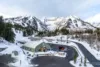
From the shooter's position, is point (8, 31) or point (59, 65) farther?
point (8, 31)

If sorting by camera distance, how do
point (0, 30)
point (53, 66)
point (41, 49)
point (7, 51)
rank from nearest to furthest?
1. point (53, 66)
2. point (7, 51)
3. point (41, 49)
4. point (0, 30)

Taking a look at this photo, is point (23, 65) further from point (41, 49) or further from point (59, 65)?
point (41, 49)

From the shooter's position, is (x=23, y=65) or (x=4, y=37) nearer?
(x=23, y=65)

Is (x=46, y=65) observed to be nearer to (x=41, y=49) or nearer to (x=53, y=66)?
(x=53, y=66)

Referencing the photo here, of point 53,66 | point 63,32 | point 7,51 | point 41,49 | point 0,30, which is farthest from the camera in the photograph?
point 63,32

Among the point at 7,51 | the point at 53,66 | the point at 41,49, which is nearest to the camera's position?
the point at 53,66

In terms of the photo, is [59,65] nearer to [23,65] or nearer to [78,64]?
[78,64]

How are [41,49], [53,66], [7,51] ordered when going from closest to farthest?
[53,66] → [7,51] → [41,49]

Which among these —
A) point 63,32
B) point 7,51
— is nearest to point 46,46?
point 7,51

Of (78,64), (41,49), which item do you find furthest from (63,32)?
(78,64)
